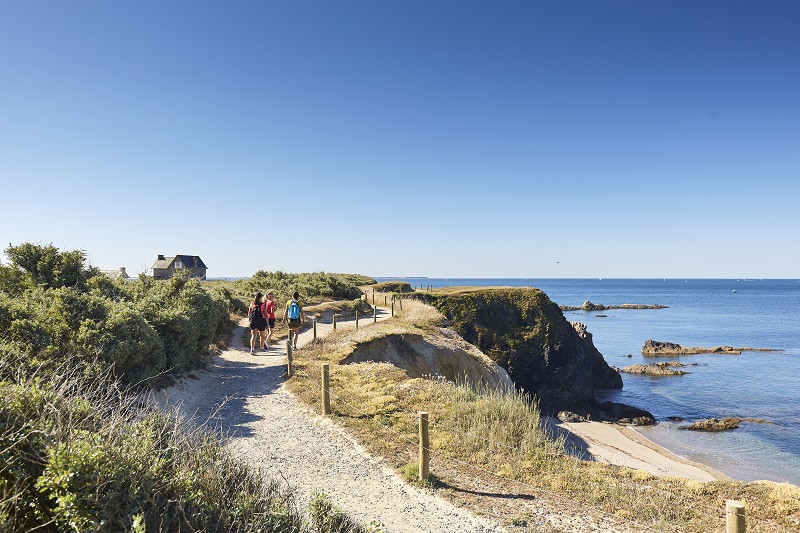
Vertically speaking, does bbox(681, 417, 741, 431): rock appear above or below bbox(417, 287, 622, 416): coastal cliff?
below

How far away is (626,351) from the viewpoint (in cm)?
5172

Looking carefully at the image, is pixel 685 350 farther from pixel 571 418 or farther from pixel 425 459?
pixel 425 459

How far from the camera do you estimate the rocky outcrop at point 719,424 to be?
81.3ft

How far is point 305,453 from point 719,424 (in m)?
26.4

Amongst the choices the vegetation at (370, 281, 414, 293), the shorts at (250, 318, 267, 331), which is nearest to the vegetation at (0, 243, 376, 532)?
the shorts at (250, 318, 267, 331)

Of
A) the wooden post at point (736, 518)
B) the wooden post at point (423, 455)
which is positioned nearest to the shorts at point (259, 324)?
the wooden post at point (423, 455)

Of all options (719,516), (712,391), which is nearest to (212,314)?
(719,516)

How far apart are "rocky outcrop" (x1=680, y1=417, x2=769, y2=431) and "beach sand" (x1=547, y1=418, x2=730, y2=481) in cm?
349

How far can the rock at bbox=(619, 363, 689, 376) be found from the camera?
3950 cm

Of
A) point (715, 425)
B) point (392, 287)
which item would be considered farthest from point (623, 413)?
→ point (392, 287)

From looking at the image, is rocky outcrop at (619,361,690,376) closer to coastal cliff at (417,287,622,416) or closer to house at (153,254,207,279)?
coastal cliff at (417,287,622,416)

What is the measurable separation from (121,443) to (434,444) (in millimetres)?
6287

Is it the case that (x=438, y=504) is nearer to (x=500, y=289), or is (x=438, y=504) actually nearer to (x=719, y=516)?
(x=719, y=516)

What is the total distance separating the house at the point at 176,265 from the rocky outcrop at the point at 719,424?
5605 centimetres
